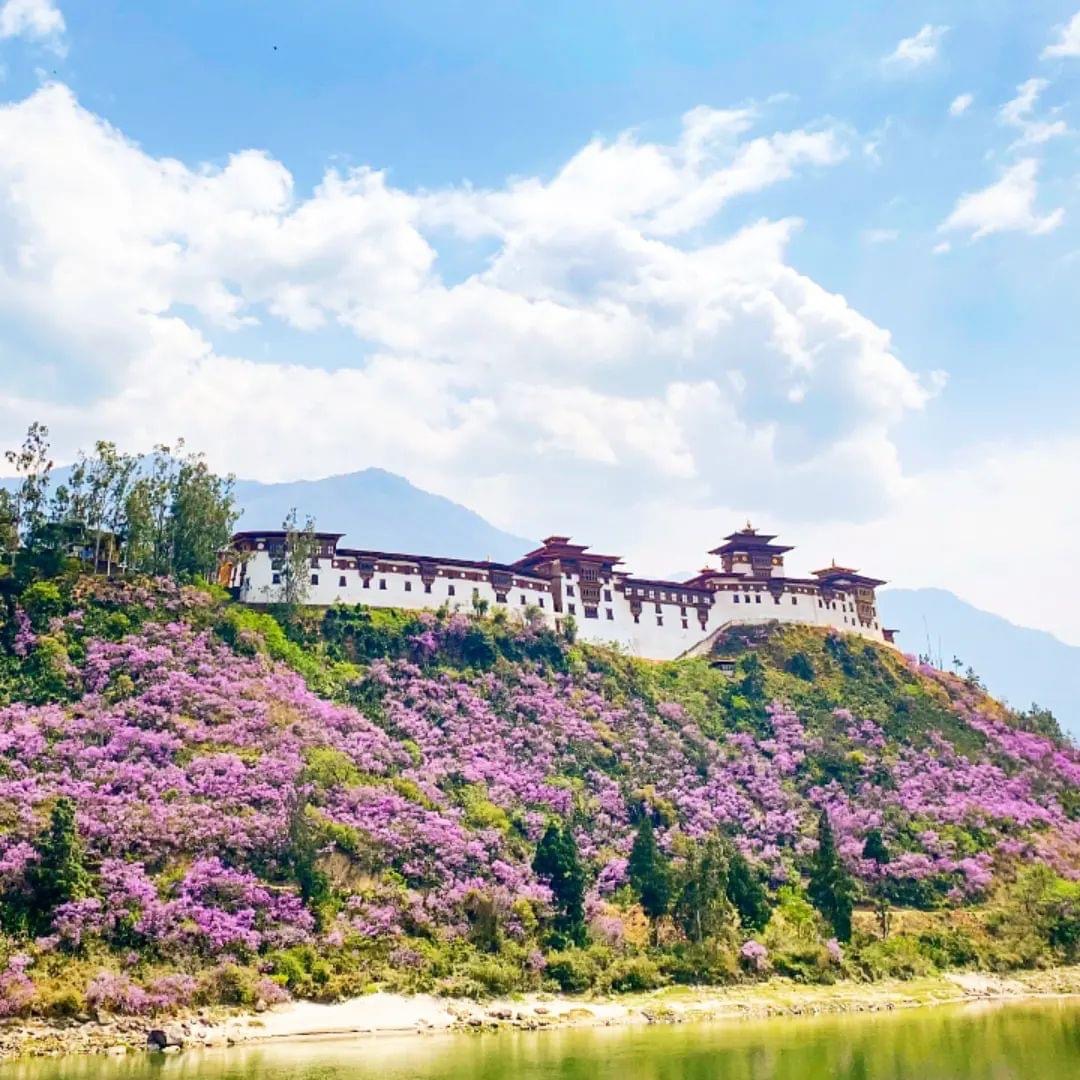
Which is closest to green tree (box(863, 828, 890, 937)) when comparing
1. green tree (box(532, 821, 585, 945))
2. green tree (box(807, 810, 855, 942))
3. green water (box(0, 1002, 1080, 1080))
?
green tree (box(807, 810, 855, 942))

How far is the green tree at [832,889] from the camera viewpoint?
202ft

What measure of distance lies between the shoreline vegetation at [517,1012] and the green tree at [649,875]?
5.40m

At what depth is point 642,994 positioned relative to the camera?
52.6 metres

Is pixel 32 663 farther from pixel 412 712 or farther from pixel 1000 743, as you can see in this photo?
pixel 1000 743

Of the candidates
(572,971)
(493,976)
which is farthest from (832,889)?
(493,976)

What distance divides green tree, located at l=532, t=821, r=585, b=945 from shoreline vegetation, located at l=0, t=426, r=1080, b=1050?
0.19 m

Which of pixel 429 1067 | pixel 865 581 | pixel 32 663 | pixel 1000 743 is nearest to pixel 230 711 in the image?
pixel 32 663

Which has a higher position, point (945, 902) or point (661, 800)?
point (661, 800)

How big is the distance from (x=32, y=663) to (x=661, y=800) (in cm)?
3806

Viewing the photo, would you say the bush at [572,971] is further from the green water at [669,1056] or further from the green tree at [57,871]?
the green tree at [57,871]

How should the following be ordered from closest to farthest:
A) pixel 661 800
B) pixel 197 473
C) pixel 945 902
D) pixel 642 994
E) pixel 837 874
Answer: pixel 642 994 < pixel 837 874 < pixel 945 902 < pixel 661 800 < pixel 197 473

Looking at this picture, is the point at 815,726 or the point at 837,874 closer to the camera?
the point at 837,874

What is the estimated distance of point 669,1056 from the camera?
39.8 metres

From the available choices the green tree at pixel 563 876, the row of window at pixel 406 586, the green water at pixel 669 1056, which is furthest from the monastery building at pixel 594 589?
the green water at pixel 669 1056
